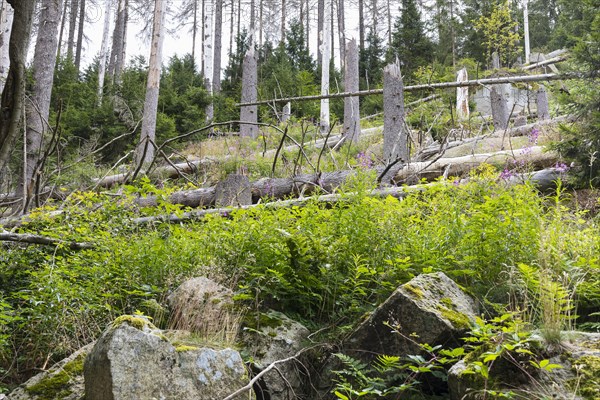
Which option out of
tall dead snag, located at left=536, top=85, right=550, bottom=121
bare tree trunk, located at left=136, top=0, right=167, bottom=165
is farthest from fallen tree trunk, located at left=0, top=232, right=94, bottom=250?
tall dead snag, located at left=536, top=85, right=550, bottom=121

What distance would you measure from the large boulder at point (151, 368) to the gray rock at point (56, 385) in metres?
0.37

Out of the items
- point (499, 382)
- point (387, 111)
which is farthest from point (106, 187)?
point (499, 382)

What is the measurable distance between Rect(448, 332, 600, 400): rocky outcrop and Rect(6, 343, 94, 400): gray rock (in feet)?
7.92

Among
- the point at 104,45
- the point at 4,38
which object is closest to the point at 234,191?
the point at 4,38

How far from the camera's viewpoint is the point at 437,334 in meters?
3.65

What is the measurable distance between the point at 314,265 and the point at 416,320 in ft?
4.27

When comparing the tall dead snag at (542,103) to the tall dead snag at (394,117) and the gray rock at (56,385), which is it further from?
the gray rock at (56,385)

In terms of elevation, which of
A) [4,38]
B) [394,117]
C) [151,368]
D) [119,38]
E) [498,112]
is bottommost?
[151,368]

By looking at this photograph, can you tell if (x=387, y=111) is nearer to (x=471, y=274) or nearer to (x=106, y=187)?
(x=471, y=274)

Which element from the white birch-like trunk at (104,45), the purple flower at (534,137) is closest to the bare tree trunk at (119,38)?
the white birch-like trunk at (104,45)

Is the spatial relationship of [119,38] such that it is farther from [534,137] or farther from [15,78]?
[15,78]

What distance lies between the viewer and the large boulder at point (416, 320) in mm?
3682

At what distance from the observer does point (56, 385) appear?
3.62m

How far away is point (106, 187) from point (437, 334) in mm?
10617
